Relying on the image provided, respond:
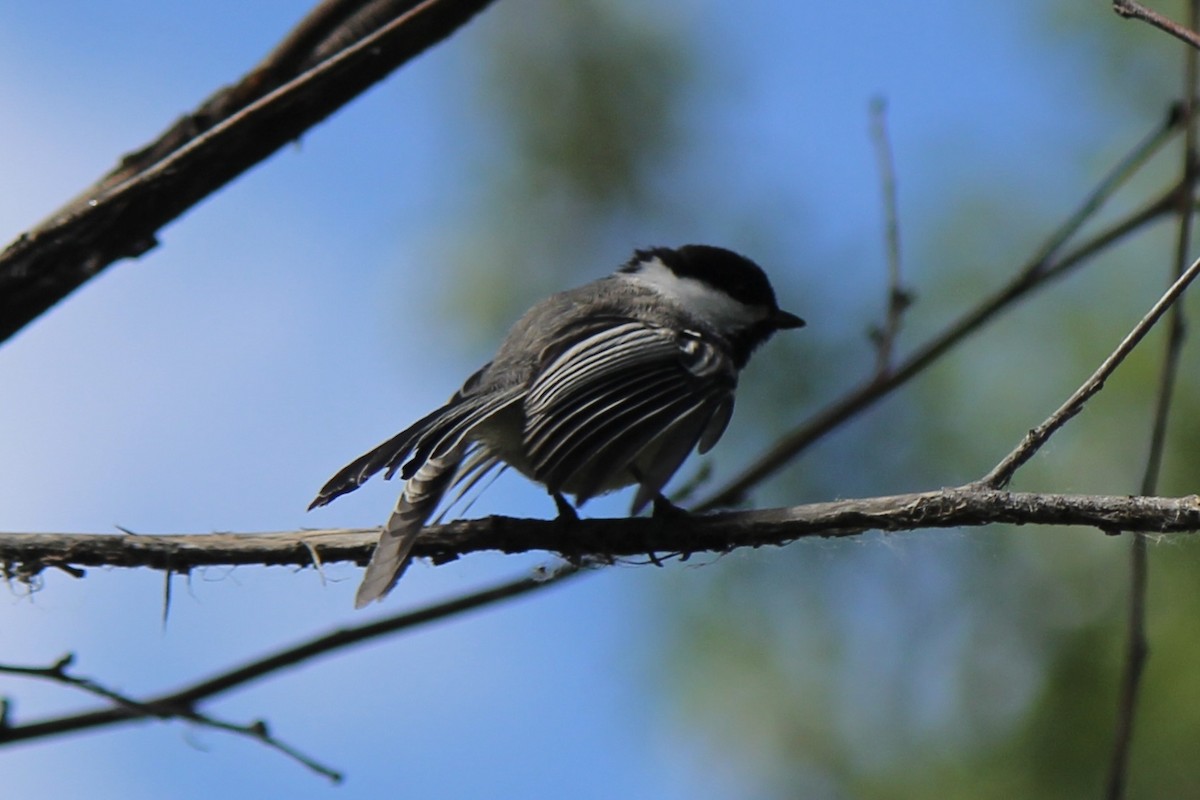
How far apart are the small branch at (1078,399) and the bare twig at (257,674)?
113 cm

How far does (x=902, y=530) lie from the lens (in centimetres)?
215

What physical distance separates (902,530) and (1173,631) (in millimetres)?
3196

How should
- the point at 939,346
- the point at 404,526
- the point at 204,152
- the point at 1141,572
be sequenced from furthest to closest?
the point at 939,346
the point at 204,152
the point at 1141,572
the point at 404,526

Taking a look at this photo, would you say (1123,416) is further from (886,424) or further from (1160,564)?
(886,424)

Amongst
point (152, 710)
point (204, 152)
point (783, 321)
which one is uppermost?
point (783, 321)

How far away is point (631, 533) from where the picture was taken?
262 centimetres

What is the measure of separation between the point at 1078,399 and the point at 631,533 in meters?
0.99

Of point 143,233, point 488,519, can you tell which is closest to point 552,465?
point 488,519

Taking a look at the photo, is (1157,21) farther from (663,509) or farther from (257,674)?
(257,674)

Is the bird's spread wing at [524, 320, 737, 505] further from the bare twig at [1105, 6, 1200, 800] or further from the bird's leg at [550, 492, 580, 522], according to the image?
the bare twig at [1105, 6, 1200, 800]

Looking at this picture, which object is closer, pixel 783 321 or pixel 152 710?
pixel 152 710

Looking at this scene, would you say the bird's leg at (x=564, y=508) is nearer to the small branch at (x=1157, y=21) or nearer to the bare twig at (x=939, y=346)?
the bare twig at (x=939, y=346)

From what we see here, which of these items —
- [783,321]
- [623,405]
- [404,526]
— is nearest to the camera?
[404,526]

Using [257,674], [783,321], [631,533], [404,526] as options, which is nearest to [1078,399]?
[631,533]
